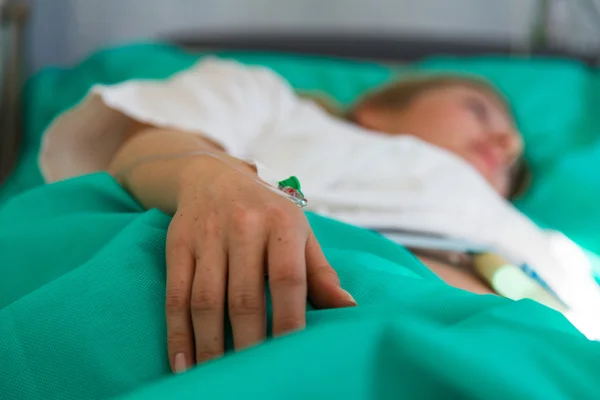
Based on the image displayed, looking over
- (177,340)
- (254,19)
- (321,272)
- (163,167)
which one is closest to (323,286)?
(321,272)

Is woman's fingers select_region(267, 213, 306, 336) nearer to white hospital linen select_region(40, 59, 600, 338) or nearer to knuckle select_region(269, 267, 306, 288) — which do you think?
knuckle select_region(269, 267, 306, 288)

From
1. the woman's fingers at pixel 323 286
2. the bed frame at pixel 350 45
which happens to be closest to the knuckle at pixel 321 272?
the woman's fingers at pixel 323 286

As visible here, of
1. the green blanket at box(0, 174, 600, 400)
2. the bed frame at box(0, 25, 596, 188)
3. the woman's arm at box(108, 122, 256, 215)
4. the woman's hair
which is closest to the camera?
the green blanket at box(0, 174, 600, 400)

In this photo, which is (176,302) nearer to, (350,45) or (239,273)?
(239,273)

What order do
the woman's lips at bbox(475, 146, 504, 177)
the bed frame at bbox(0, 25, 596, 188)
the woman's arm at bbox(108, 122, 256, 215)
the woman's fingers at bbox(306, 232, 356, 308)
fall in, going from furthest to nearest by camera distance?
1. the bed frame at bbox(0, 25, 596, 188)
2. the woman's lips at bbox(475, 146, 504, 177)
3. the woman's arm at bbox(108, 122, 256, 215)
4. the woman's fingers at bbox(306, 232, 356, 308)

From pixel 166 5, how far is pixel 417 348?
5.97 ft

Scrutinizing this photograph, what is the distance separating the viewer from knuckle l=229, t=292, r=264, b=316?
0.42 meters

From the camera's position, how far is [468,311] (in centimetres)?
44

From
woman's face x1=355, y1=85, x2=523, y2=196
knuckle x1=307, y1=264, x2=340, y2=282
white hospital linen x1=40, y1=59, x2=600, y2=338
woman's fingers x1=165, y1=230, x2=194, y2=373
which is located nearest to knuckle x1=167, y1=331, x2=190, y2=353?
woman's fingers x1=165, y1=230, x2=194, y2=373

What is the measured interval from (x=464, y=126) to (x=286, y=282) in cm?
79

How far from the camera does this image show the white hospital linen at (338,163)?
842 millimetres

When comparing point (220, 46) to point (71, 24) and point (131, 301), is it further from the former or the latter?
point (131, 301)

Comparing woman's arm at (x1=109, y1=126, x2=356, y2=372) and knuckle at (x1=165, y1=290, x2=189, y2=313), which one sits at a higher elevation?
woman's arm at (x1=109, y1=126, x2=356, y2=372)

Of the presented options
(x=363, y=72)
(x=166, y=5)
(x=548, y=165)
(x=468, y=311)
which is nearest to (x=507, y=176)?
(x=548, y=165)
